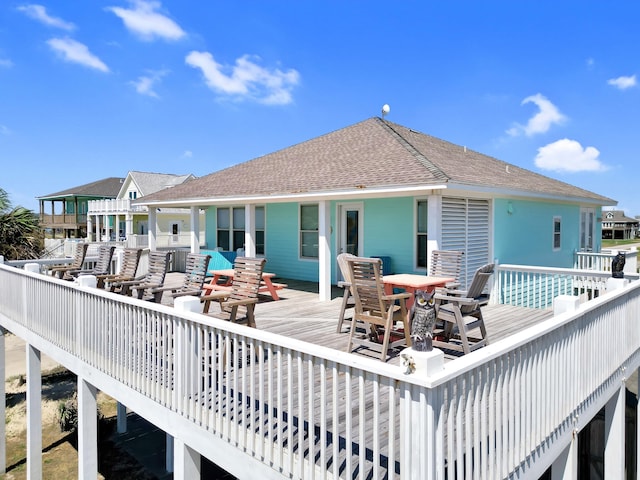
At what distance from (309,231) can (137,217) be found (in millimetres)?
28075

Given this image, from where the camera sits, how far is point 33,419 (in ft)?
24.4

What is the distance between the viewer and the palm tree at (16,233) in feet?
39.7

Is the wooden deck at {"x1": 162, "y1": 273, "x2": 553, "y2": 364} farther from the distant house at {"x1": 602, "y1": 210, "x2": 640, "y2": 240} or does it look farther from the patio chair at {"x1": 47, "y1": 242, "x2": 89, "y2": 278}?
the distant house at {"x1": 602, "y1": 210, "x2": 640, "y2": 240}

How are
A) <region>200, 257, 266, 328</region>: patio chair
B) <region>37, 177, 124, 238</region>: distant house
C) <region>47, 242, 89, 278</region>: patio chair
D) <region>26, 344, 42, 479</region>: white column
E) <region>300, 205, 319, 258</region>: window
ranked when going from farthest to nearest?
<region>37, 177, 124, 238</region>: distant house, <region>300, 205, 319, 258</region>: window, <region>47, 242, 89, 278</region>: patio chair, <region>26, 344, 42, 479</region>: white column, <region>200, 257, 266, 328</region>: patio chair

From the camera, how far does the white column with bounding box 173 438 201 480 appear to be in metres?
3.84

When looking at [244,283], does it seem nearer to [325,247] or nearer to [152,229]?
[325,247]

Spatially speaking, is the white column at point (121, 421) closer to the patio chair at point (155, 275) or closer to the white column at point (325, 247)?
the patio chair at point (155, 275)

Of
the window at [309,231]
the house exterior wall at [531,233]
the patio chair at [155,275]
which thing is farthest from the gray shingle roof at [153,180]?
the house exterior wall at [531,233]

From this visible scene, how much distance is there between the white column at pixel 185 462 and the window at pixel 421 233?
7.19 m

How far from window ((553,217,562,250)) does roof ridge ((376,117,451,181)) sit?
5.58 m

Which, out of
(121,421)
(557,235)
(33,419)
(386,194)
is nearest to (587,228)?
(557,235)

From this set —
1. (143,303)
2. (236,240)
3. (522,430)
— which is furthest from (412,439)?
(236,240)

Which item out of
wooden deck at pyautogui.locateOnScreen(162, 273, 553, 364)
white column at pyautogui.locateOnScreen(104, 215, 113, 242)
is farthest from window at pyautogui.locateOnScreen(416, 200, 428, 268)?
white column at pyautogui.locateOnScreen(104, 215, 113, 242)

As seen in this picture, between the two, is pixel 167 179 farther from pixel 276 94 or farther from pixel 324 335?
pixel 324 335
